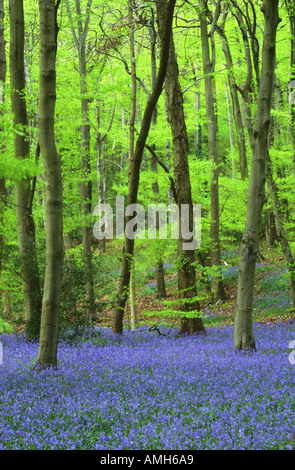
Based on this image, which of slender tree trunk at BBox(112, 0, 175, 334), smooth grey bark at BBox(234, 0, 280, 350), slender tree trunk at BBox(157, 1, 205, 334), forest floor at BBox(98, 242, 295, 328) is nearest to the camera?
smooth grey bark at BBox(234, 0, 280, 350)

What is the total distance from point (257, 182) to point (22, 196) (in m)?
5.67

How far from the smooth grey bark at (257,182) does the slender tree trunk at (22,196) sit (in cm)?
495

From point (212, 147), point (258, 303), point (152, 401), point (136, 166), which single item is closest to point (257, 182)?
point (136, 166)

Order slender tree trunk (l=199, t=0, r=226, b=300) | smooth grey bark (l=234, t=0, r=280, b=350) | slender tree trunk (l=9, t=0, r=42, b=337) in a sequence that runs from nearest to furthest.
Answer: smooth grey bark (l=234, t=0, r=280, b=350) < slender tree trunk (l=9, t=0, r=42, b=337) < slender tree trunk (l=199, t=0, r=226, b=300)

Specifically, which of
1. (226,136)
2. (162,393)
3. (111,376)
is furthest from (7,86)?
(226,136)

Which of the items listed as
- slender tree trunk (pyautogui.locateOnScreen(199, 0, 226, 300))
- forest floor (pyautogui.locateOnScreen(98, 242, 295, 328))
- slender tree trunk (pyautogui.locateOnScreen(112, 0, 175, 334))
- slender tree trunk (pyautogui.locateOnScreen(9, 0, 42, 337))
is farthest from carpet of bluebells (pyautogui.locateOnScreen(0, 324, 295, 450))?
slender tree trunk (pyautogui.locateOnScreen(199, 0, 226, 300))

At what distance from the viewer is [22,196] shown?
10.3 metres

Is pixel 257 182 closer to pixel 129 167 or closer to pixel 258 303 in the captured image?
pixel 129 167

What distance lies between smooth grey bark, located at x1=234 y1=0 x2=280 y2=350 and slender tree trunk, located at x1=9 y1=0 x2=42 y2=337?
4.95m

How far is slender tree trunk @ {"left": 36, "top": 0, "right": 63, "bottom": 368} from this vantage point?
626cm

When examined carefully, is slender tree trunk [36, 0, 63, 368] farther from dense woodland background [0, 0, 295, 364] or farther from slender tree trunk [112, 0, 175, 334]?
slender tree trunk [112, 0, 175, 334]

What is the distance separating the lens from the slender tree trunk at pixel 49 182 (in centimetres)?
626

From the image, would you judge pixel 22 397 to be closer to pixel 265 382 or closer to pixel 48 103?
pixel 265 382

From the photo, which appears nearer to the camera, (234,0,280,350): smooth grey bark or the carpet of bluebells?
the carpet of bluebells
